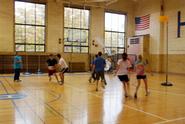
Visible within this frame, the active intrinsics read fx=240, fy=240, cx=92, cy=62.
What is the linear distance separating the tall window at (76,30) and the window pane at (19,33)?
13.6 ft

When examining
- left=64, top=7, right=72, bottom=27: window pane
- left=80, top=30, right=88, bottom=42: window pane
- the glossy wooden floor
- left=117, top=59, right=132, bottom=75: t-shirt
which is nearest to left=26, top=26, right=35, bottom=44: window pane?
left=64, top=7, right=72, bottom=27: window pane

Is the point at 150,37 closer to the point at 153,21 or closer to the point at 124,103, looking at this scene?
the point at 153,21

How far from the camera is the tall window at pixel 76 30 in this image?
2448 cm

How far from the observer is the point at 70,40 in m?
24.6

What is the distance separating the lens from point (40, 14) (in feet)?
76.7

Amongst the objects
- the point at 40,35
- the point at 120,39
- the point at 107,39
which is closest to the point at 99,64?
the point at 40,35

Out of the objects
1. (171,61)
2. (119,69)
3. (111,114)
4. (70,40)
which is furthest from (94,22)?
(111,114)

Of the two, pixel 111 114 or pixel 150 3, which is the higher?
pixel 150 3

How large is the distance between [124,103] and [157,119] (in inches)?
86.1

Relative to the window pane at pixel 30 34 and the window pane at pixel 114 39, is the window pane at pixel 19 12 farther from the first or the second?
the window pane at pixel 114 39

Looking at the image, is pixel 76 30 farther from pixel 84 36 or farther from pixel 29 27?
pixel 29 27

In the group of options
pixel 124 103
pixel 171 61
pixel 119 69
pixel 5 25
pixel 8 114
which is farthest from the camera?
pixel 171 61

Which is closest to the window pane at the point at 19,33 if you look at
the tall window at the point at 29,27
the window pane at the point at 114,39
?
the tall window at the point at 29,27

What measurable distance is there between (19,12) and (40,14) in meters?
1.98
